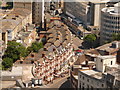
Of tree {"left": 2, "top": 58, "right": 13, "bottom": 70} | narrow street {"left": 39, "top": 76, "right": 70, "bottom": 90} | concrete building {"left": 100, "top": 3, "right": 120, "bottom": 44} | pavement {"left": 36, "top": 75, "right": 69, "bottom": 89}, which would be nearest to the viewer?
narrow street {"left": 39, "top": 76, "right": 70, "bottom": 90}

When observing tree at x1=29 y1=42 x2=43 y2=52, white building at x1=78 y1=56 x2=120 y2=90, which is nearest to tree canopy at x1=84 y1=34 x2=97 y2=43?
tree at x1=29 y1=42 x2=43 y2=52

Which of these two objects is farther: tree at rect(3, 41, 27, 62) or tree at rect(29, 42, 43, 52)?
tree at rect(29, 42, 43, 52)

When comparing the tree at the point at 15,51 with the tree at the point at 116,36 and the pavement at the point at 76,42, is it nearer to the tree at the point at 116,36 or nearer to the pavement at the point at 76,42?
the pavement at the point at 76,42

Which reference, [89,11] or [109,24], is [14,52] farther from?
[89,11]

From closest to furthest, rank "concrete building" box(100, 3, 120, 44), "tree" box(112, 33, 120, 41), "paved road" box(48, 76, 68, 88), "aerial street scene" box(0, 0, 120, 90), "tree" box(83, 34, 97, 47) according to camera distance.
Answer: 1. "aerial street scene" box(0, 0, 120, 90)
2. "paved road" box(48, 76, 68, 88)
3. "tree" box(112, 33, 120, 41)
4. "concrete building" box(100, 3, 120, 44)
5. "tree" box(83, 34, 97, 47)

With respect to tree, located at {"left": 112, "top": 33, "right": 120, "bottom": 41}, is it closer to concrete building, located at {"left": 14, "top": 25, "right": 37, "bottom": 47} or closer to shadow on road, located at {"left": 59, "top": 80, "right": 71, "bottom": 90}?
concrete building, located at {"left": 14, "top": 25, "right": 37, "bottom": 47}

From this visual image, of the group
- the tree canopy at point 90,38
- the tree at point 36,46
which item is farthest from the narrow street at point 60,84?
the tree canopy at point 90,38

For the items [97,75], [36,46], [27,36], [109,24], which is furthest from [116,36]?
[97,75]

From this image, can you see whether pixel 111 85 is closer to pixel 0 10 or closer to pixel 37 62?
pixel 37 62
